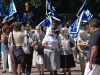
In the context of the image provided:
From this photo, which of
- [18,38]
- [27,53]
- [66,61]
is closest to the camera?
[18,38]

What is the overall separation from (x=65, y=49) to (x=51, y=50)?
680mm

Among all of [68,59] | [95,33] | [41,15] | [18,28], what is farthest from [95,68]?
[41,15]

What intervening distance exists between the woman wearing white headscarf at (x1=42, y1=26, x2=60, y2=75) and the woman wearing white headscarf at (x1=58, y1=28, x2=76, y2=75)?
37 cm

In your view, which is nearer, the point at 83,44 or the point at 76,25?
the point at 83,44

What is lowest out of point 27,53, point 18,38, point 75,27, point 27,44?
point 27,53

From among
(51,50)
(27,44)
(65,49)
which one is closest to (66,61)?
(65,49)

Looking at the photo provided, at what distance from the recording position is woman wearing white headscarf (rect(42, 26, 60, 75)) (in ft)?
42.9

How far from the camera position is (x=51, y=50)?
516 inches

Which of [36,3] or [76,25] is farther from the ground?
[36,3]

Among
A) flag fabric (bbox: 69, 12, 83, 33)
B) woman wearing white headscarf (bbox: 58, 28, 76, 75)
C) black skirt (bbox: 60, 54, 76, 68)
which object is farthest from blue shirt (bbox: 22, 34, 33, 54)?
flag fabric (bbox: 69, 12, 83, 33)

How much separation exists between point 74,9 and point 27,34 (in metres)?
23.7

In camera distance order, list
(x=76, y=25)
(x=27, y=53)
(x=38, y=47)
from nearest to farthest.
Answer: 1. (x=27, y=53)
2. (x=38, y=47)
3. (x=76, y=25)

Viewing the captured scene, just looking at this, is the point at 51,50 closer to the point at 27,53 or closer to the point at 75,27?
the point at 27,53

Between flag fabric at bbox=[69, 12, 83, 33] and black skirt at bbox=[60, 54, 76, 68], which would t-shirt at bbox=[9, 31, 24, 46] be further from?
flag fabric at bbox=[69, 12, 83, 33]
